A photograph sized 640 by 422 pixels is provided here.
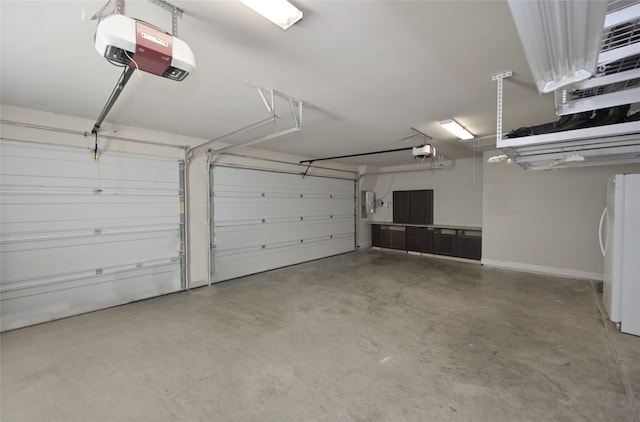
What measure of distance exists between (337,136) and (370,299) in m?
2.65

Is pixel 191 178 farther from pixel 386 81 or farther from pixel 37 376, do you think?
pixel 386 81

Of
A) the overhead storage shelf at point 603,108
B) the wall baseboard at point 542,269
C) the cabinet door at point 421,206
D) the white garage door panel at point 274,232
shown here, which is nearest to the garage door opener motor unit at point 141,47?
the overhead storage shelf at point 603,108

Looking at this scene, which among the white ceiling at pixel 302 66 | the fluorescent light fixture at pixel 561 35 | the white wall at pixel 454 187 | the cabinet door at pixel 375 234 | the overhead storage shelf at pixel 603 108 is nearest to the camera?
the fluorescent light fixture at pixel 561 35

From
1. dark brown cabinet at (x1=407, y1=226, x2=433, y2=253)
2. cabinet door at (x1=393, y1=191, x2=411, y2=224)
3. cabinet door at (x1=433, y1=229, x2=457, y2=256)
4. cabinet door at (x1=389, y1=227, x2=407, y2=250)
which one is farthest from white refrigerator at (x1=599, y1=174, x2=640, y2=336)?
cabinet door at (x1=393, y1=191, x2=411, y2=224)

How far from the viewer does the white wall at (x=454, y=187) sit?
6906 mm

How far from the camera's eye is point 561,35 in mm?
1163

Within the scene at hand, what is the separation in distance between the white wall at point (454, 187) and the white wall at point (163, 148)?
14.6ft

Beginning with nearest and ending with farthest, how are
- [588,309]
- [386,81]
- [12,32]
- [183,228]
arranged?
[12,32]
[386,81]
[588,309]
[183,228]

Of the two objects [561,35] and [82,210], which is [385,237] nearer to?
[82,210]

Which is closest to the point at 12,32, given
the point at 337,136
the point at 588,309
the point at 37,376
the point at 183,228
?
the point at 37,376

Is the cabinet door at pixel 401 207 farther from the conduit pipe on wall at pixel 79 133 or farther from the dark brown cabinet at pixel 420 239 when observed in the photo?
the conduit pipe on wall at pixel 79 133

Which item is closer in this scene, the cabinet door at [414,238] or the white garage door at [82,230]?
the white garage door at [82,230]

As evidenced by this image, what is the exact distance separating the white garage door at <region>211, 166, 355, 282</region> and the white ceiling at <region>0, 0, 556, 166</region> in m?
1.64

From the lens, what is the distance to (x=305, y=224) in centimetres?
655
